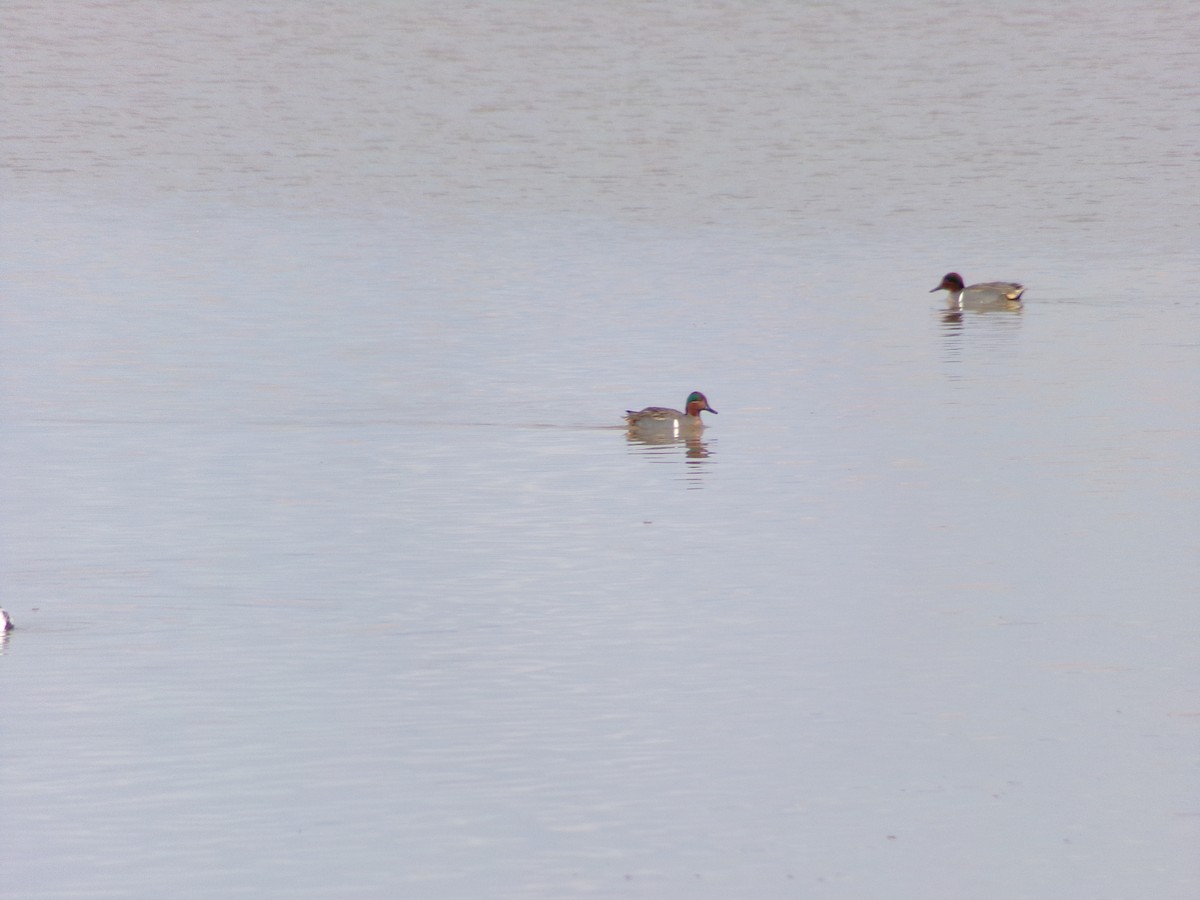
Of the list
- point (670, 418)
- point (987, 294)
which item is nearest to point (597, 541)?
point (670, 418)

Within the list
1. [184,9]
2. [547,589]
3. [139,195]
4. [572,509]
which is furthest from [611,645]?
[184,9]

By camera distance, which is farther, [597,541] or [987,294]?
[987,294]

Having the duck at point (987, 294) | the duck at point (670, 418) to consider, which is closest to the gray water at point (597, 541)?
the duck at point (670, 418)

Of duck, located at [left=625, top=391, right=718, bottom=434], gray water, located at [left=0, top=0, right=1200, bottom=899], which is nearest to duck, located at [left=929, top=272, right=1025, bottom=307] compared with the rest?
gray water, located at [left=0, top=0, right=1200, bottom=899]

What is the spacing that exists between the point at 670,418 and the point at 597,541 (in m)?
3.44

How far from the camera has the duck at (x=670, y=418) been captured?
55.5ft

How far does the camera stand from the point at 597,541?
13.6 meters

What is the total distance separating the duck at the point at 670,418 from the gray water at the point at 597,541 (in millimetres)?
163

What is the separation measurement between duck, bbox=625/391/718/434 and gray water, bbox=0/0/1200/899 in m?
0.16

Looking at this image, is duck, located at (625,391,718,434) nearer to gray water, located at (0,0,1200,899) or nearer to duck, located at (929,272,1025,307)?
gray water, located at (0,0,1200,899)

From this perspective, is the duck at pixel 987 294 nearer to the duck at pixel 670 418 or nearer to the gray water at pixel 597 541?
the gray water at pixel 597 541

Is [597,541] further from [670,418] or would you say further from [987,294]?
[987,294]

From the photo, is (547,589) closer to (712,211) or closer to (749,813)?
(749,813)

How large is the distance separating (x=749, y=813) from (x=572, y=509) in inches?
233
